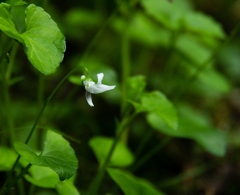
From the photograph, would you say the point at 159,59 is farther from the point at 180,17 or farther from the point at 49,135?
the point at 49,135

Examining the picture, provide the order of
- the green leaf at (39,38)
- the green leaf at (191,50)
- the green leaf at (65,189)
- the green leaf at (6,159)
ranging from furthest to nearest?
the green leaf at (191,50) < the green leaf at (6,159) < the green leaf at (65,189) < the green leaf at (39,38)

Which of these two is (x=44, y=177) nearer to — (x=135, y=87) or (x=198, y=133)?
(x=135, y=87)

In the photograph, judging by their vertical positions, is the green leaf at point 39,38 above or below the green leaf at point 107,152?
→ above

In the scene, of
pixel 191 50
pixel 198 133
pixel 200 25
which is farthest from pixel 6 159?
pixel 191 50

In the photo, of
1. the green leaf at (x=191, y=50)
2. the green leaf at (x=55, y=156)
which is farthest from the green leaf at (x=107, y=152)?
the green leaf at (x=191, y=50)

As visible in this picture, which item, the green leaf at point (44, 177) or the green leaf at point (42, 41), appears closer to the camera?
the green leaf at point (42, 41)

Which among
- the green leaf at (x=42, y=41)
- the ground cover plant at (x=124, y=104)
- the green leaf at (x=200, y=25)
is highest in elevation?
the green leaf at (x=42, y=41)

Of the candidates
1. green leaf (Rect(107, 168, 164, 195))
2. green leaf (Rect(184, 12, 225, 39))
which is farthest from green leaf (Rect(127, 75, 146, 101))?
green leaf (Rect(184, 12, 225, 39))

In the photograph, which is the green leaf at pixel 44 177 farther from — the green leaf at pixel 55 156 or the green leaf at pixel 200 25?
the green leaf at pixel 200 25
